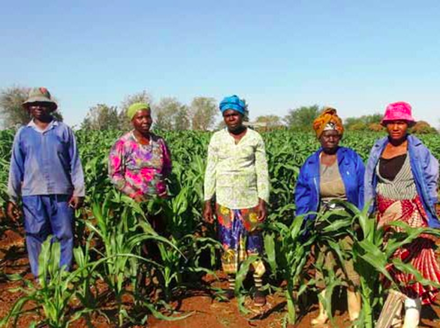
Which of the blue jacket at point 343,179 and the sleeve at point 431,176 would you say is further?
the blue jacket at point 343,179

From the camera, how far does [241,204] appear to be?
309cm

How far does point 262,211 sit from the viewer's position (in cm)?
307

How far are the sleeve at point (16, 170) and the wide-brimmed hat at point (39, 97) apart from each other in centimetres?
27

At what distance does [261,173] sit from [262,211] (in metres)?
0.27

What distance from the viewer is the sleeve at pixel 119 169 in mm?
3219

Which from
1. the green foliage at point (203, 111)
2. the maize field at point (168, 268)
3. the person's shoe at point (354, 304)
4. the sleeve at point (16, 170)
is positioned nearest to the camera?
the maize field at point (168, 268)

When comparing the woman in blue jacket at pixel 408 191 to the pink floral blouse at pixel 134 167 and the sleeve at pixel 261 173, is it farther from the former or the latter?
the pink floral blouse at pixel 134 167

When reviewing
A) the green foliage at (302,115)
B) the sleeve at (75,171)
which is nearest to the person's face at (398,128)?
the sleeve at (75,171)

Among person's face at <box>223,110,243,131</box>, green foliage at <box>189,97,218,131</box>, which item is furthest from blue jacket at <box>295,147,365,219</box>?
green foliage at <box>189,97,218,131</box>

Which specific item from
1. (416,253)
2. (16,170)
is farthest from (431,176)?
(16,170)

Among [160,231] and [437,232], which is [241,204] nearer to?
[160,231]

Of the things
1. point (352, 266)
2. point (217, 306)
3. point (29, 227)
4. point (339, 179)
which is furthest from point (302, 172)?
point (29, 227)

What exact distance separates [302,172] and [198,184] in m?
1.16

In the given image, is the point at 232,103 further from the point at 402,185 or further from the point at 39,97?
the point at 39,97
